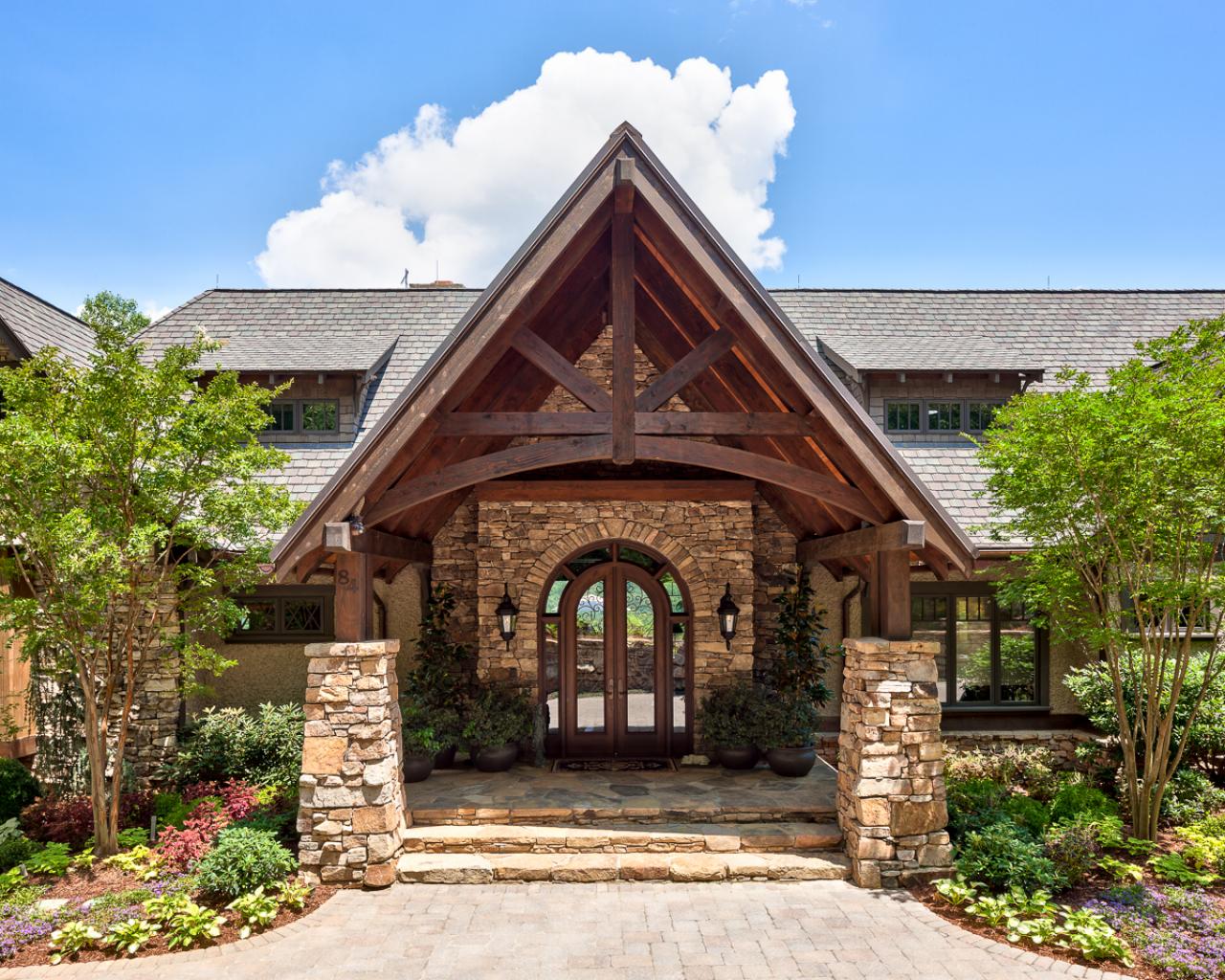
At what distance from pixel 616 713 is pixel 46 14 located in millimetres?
9430

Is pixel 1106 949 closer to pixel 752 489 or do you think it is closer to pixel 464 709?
pixel 752 489

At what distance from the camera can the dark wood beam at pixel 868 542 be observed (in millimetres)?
6562

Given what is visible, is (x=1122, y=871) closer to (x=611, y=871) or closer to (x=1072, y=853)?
(x=1072, y=853)

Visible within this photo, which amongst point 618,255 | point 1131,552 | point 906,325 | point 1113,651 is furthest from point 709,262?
point 906,325

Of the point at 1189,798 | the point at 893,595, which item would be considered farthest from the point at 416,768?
the point at 1189,798

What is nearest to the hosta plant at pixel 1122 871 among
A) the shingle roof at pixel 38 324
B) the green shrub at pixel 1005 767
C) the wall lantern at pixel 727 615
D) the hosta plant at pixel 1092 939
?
the hosta plant at pixel 1092 939

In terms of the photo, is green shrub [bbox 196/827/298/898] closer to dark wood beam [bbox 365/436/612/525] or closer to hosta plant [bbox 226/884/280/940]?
hosta plant [bbox 226/884/280/940]

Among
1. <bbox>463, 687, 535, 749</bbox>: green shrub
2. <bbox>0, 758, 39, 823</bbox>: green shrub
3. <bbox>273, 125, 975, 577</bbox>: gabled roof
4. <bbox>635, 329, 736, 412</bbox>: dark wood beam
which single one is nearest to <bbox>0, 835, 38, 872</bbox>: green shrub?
<bbox>0, 758, 39, 823</bbox>: green shrub

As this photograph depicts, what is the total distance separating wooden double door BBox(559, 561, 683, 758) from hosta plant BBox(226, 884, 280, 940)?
14.8ft

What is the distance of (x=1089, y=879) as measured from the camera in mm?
6777

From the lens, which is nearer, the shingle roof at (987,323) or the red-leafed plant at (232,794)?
the red-leafed plant at (232,794)

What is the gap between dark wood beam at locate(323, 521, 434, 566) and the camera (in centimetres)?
651

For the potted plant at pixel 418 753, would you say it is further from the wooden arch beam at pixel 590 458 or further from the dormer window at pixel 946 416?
the dormer window at pixel 946 416

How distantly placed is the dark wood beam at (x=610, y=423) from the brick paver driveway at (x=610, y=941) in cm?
394
